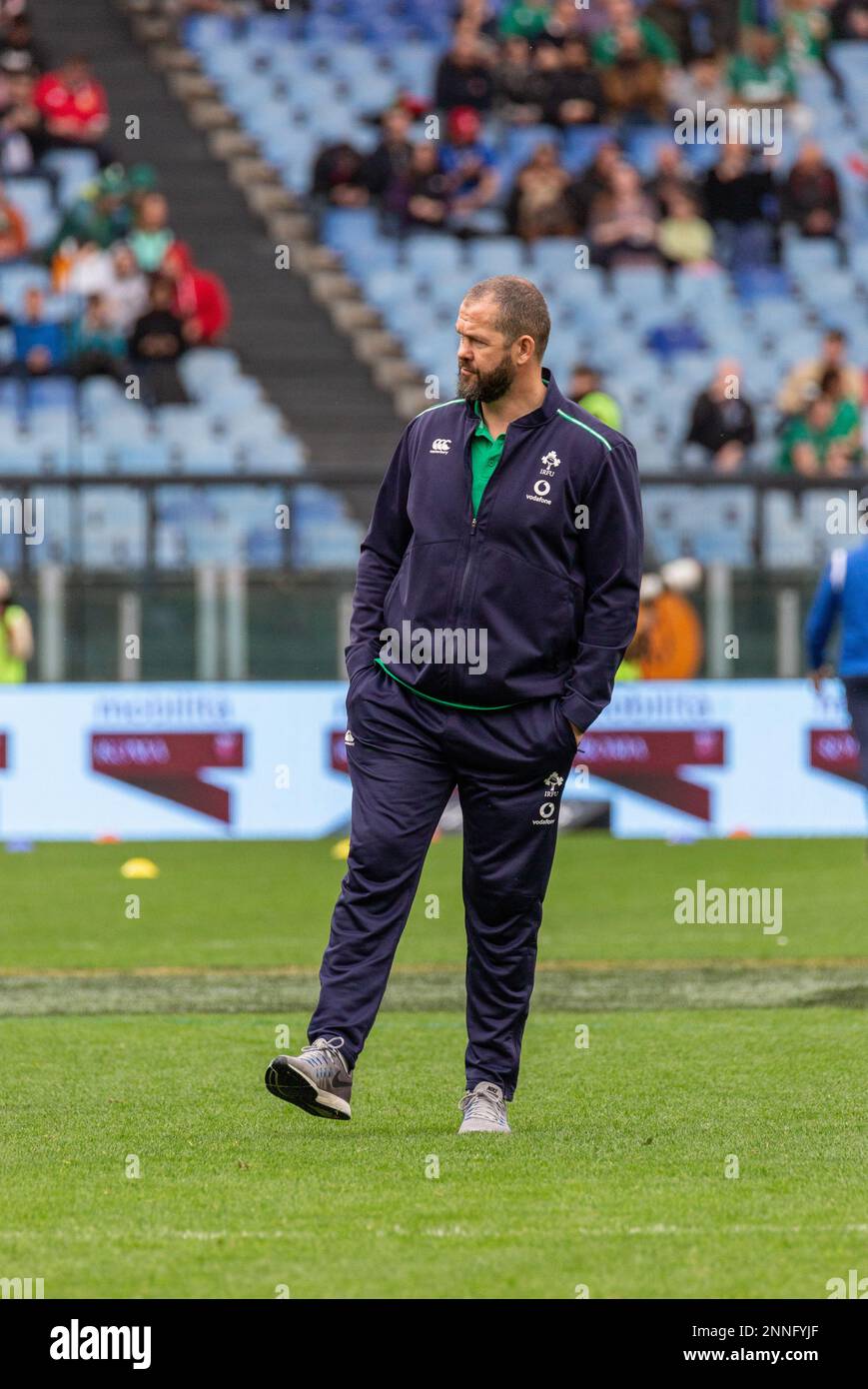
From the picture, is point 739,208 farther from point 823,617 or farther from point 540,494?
point 540,494

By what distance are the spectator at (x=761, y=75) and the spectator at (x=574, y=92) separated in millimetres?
1426

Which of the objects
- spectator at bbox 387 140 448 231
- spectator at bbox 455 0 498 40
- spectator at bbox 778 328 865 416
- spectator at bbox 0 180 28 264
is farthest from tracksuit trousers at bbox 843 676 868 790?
spectator at bbox 455 0 498 40

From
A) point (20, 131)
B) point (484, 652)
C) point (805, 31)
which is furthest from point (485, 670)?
point (805, 31)

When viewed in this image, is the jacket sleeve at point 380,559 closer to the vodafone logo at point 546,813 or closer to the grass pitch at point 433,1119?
the vodafone logo at point 546,813

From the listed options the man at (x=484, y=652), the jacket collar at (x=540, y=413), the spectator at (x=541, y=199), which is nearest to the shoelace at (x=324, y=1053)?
the man at (x=484, y=652)

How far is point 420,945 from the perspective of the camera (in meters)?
11.8

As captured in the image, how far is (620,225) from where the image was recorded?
2323cm

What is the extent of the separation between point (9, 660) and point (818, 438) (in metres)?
6.87

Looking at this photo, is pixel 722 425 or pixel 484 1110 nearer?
pixel 484 1110

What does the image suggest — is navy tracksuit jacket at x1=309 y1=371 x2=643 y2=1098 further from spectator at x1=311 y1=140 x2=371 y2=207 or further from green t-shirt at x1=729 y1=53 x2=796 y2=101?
green t-shirt at x1=729 y1=53 x2=796 y2=101

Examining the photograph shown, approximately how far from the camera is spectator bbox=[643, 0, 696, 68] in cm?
2589

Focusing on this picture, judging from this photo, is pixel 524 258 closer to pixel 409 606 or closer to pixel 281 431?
pixel 281 431

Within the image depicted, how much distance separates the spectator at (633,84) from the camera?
2500 cm

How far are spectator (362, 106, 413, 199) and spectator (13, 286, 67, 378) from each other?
4.72m
